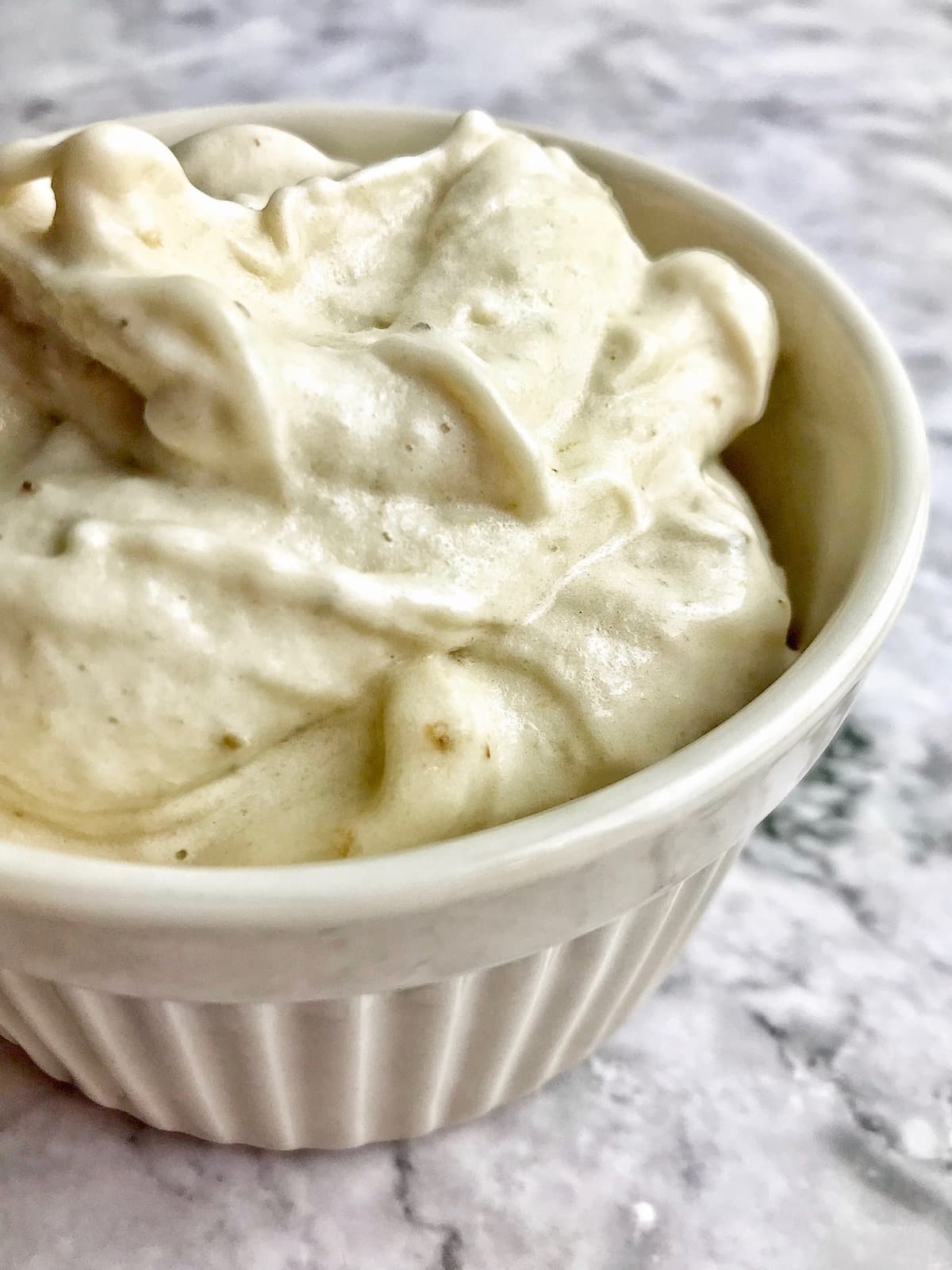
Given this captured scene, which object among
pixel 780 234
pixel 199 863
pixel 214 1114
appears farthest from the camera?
pixel 780 234

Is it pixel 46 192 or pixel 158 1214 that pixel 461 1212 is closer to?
pixel 158 1214

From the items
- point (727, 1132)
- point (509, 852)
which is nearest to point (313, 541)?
point (509, 852)

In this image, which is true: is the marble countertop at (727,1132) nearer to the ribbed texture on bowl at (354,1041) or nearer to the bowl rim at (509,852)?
the ribbed texture on bowl at (354,1041)

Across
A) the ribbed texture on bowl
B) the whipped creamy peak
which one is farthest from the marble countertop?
the whipped creamy peak

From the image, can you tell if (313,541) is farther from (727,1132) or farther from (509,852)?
(727,1132)

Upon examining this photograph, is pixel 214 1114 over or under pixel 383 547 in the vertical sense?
under

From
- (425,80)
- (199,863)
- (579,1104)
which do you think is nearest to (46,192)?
(199,863)
